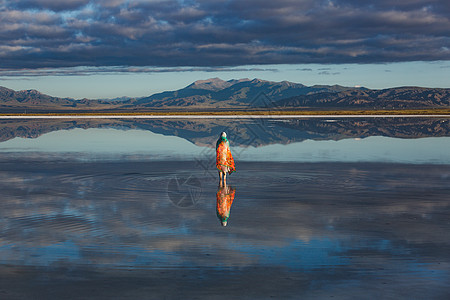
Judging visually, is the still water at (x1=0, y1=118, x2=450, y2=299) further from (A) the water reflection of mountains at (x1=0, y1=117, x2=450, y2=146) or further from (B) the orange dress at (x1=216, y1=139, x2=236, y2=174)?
(A) the water reflection of mountains at (x1=0, y1=117, x2=450, y2=146)

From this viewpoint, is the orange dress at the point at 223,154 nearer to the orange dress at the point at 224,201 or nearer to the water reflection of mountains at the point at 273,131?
the orange dress at the point at 224,201

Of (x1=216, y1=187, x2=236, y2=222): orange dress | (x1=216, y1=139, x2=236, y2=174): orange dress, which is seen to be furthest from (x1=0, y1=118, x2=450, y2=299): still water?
(x1=216, y1=139, x2=236, y2=174): orange dress

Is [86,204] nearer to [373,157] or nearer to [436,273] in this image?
[436,273]

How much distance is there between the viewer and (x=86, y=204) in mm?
17953

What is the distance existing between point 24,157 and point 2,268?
25.1 m

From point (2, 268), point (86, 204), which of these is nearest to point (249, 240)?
point (2, 268)

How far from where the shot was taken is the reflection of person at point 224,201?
1597 cm

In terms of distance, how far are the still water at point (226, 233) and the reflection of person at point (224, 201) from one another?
8 cm

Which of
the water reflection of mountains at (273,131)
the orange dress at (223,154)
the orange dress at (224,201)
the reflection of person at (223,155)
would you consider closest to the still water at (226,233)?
the orange dress at (224,201)

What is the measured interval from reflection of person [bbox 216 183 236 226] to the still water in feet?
0.26

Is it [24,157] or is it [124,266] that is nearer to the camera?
[124,266]

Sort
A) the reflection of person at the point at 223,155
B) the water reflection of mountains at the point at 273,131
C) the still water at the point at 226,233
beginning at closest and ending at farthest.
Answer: the still water at the point at 226,233 < the reflection of person at the point at 223,155 < the water reflection of mountains at the point at 273,131

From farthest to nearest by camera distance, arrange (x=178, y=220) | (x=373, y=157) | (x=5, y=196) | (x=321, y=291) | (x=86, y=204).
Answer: (x=373, y=157), (x=5, y=196), (x=86, y=204), (x=178, y=220), (x=321, y=291)

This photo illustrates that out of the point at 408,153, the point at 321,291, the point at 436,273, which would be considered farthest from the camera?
the point at 408,153
